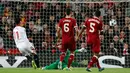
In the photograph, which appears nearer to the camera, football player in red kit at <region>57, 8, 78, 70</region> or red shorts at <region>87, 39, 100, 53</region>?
red shorts at <region>87, 39, 100, 53</region>

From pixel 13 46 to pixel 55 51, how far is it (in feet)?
5.49

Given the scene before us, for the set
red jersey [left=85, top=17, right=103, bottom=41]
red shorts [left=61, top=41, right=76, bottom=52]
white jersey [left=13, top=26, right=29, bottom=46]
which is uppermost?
red jersey [left=85, top=17, right=103, bottom=41]

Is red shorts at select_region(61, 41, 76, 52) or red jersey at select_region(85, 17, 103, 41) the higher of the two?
red jersey at select_region(85, 17, 103, 41)

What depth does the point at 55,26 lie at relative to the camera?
20.9 m

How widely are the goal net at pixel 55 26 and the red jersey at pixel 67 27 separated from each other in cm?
312

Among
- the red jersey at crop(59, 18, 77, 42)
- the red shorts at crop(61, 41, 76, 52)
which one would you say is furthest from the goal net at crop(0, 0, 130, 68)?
the red jersey at crop(59, 18, 77, 42)

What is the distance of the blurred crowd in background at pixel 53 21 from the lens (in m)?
20.0

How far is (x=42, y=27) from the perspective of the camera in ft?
68.7

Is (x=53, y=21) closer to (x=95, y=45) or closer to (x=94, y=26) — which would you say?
(x=94, y=26)

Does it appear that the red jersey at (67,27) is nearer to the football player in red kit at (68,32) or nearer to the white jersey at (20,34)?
the football player in red kit at (68,32)

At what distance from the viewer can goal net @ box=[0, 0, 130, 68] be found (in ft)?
64.0

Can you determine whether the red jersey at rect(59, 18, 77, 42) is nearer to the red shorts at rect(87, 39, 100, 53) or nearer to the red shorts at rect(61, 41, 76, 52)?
the red shorts at rect(61, 41, 76, 52)

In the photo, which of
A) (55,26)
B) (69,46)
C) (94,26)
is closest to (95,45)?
(94,26)

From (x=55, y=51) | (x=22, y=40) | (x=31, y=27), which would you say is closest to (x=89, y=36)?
(x=22, y=40)
